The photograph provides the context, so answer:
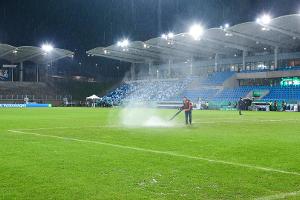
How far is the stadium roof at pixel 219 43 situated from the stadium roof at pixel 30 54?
808 cm

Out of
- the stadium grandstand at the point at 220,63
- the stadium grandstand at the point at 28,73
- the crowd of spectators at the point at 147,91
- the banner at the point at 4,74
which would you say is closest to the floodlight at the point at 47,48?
the stadium grandstand at the point at 28,73

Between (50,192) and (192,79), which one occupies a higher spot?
(192,79)

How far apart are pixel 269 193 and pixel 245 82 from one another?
71313 millimetres

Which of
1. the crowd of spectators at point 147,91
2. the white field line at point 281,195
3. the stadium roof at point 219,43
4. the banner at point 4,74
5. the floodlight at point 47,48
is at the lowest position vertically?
the white field line at point 281,195

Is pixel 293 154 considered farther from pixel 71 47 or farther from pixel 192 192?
pixel 71 47

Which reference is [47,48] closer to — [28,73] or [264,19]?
[28,73]

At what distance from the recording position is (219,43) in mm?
75062

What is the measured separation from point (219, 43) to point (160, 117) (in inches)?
1644

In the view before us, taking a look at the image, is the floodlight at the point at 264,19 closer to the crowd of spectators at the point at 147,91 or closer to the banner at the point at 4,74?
the crowd of spectators at the point at 147,91

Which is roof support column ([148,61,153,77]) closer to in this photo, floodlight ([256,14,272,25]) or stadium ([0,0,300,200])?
stadium ([0,0,300,200])

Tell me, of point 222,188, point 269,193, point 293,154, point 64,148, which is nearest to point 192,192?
point 222,188

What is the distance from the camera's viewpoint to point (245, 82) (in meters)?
77.3

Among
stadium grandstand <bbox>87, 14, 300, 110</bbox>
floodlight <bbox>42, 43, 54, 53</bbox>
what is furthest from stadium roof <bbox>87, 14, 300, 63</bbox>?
floodlight <bbox>42, 43, 54, 53</bbox>

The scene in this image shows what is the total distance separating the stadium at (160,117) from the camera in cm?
864
